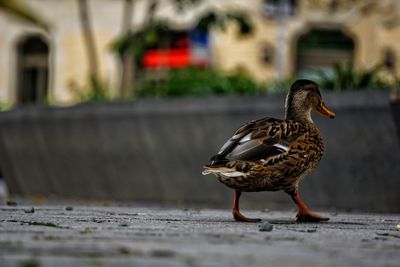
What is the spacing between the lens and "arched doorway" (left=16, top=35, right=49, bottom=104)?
38875 millimetres

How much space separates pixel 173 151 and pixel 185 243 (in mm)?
8823

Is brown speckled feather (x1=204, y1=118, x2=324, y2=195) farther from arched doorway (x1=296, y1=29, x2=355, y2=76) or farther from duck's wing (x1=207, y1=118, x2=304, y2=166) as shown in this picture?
arched doorway (x1=296, y1=29, x2=355, y2=76)

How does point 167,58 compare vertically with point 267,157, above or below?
below

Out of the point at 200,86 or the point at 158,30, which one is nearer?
the point at 200,86

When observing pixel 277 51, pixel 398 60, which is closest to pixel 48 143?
pixel 277 51

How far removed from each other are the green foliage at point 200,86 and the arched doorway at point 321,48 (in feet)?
53.2

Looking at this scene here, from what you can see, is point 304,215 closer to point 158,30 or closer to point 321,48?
point 158,30

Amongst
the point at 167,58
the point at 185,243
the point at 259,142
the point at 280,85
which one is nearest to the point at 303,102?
the point at 259,142

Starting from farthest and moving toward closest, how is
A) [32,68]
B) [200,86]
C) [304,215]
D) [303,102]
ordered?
[32,68]
[200,86]
[303,102]
[304,215]

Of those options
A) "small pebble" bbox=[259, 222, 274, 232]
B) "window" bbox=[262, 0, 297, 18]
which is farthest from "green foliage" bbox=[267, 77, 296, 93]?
"window" bbox=[262, 0, 297, 18]

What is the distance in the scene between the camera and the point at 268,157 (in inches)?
303

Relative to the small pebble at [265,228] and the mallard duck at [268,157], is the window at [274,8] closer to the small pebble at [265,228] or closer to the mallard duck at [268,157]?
the mallard duck at [268,157]

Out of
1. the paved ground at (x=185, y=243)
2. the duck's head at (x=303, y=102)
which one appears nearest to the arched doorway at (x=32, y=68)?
the duck's head at (x=303, y=102)

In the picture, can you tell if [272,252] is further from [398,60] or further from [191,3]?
[398,60]
